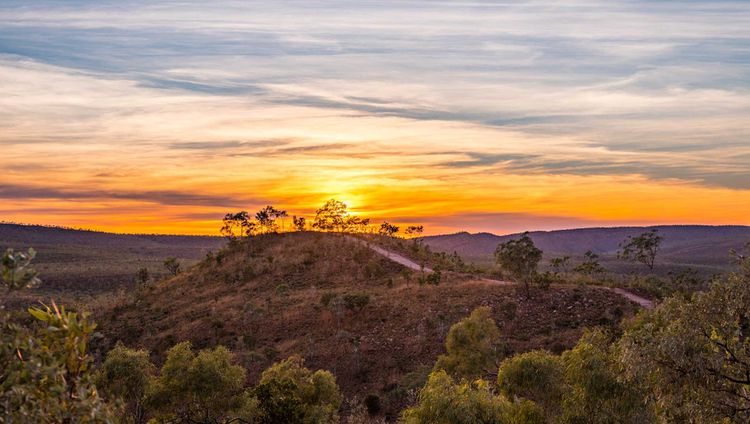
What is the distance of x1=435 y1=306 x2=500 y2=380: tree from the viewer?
3338 cm

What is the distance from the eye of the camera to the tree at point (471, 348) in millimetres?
33375

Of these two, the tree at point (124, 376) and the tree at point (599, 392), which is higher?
the tree at point (599, 392)

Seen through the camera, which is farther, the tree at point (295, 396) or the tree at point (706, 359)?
the tree at point (295, 396)

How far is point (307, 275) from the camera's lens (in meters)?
72.8

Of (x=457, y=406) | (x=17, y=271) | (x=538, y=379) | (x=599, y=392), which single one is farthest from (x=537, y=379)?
(x=17, y=271)

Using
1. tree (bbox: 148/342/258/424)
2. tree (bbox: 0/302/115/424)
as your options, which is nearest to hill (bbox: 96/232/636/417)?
tree (bbox: 148/342/258/424)

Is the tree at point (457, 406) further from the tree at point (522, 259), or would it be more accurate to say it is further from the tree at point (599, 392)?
the tree at point (522, 259)

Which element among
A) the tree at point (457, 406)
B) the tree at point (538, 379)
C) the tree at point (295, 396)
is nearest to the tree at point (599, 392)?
the tree at point (538, 379)

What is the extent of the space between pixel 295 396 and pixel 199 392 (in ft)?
15.4

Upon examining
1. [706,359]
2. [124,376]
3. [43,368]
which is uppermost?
[43,368]

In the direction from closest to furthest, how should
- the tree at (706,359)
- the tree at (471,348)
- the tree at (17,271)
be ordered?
the tree at (17,271)
the tree at (706,359)
the tree at (471,348)

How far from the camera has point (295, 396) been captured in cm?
2681

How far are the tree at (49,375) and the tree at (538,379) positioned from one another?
19.0 m

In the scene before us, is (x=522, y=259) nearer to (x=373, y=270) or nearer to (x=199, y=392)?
(x=373, y=270)
